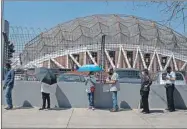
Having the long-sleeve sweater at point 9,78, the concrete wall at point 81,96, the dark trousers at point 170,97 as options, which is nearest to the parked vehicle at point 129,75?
the concrete wall at point 81,96

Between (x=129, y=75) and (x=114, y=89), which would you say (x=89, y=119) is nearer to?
(x=114, y=89)

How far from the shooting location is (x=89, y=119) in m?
10.4

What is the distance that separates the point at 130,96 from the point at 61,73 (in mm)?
3273

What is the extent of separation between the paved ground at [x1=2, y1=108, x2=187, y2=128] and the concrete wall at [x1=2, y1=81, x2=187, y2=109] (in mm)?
646

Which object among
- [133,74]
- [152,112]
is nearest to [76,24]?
[133,74]

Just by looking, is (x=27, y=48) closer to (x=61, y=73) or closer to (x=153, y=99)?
(x=61, y=73)

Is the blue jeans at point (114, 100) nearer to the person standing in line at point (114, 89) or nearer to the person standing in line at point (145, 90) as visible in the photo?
the person standing in line at point (114, 89)

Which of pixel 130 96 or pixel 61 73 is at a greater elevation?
pixel 61 73

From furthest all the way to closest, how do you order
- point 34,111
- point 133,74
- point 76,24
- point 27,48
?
1. point 76,24
2. point 133,74
3. point 27,48
4. point 34,111

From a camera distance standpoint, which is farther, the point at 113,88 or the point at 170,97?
Result: the point at 170,97

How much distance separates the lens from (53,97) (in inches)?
527

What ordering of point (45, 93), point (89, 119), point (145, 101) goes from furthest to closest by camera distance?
1. point (45, 93)
2. point (145, 101)
3. point (89, 119)

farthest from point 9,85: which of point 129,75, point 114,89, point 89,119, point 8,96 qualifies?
point 129,75

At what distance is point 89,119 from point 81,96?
311 centimetres
